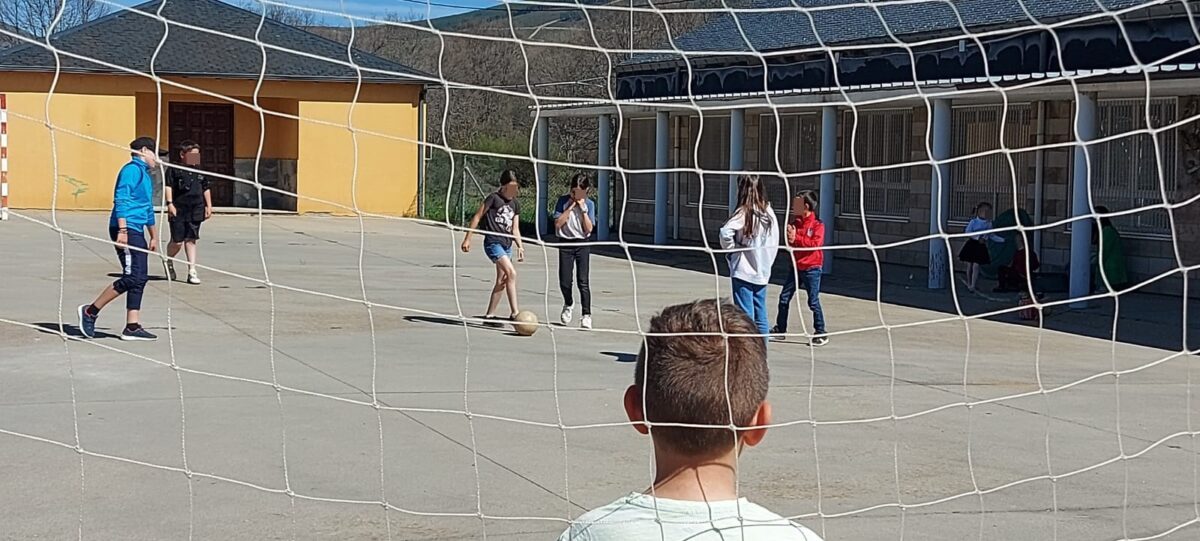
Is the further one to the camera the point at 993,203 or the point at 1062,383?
the point at 993,203

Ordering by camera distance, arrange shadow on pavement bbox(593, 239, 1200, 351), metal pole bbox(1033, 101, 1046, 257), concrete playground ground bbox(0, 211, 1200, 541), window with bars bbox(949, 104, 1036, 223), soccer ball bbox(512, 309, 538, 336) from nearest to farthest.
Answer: concrete playground ground bbox(0, 211, 1200, 541), soccer ball bbox(512, 309, 538, 336), shadow on pavement bbox(593, 239, 1200, 351), metal pole bbox(1033, 101, 1046, 257), window with bars bbox(949, 104, 1036, 223)

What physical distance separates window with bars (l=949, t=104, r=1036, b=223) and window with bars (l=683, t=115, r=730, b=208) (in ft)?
20.9

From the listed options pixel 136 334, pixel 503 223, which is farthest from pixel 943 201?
pixel 136 334

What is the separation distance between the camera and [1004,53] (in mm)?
18078

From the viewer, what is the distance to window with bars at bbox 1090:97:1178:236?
61.9ft

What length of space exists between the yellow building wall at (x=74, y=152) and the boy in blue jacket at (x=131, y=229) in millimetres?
20672

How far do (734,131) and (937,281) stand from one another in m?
6.10

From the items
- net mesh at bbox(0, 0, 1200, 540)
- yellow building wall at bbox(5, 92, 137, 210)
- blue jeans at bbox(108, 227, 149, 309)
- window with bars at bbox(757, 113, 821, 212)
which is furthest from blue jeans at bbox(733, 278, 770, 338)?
yellow building wall at bbox(5, 92, 137, 210)

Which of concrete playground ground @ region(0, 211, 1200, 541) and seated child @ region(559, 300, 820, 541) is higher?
seated child @ region(559, 300, 820, 541)

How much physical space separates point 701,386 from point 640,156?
98.4 ft

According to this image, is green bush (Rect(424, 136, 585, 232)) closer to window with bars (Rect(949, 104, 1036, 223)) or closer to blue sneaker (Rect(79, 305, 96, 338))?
window with bars (Rect(949, 104, 1036, 223))

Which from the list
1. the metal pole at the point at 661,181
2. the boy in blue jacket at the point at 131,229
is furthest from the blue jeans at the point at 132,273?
the metal pole at the point at 661,181

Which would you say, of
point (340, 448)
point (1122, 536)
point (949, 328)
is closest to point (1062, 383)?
point (949, 328)

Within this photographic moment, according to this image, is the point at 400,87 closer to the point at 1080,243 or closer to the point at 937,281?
the point at 937,281
